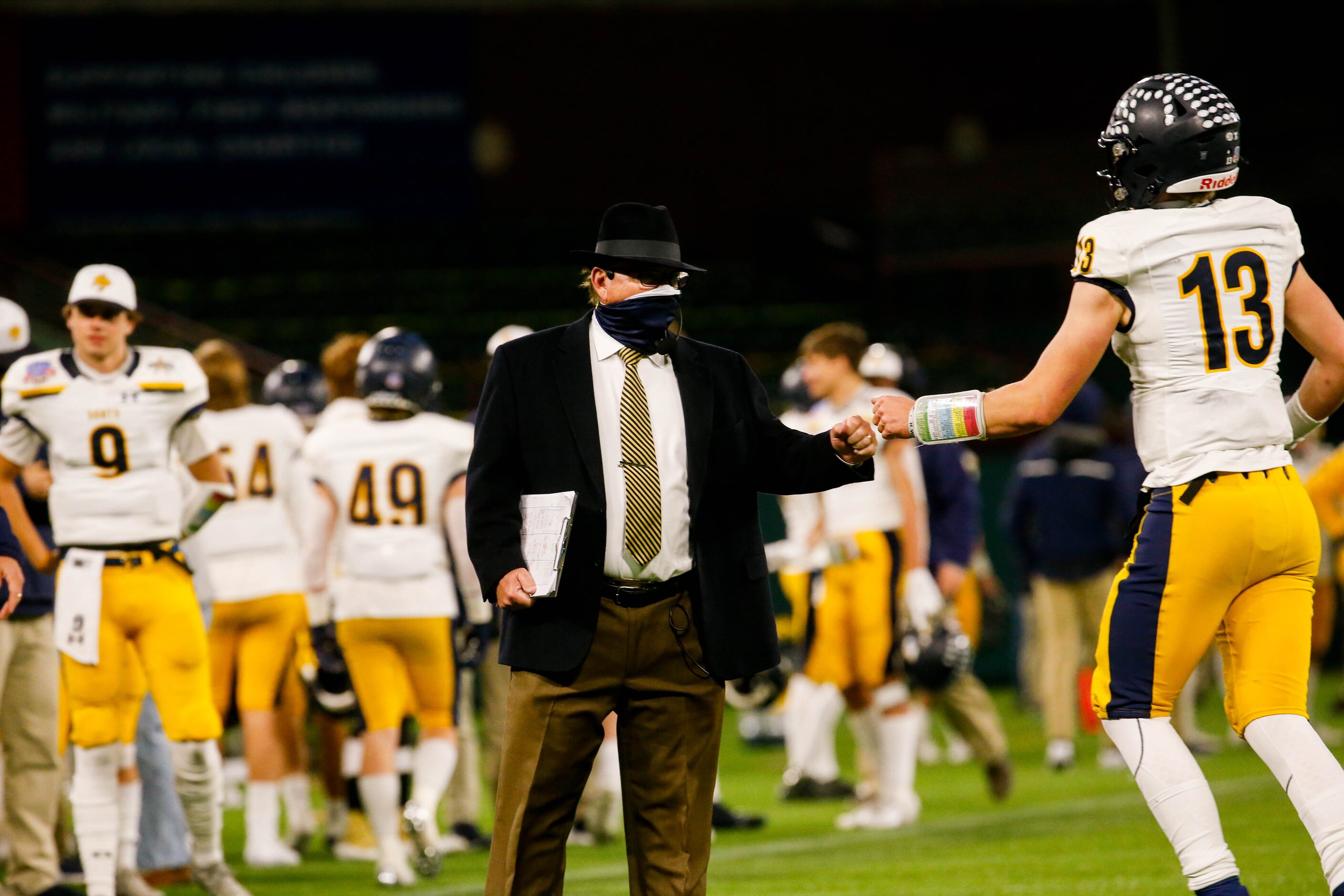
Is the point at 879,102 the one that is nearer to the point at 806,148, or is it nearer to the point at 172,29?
the point at 806,148

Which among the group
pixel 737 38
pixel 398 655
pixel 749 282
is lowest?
pixel 398 655

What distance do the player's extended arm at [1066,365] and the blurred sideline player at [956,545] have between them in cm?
454

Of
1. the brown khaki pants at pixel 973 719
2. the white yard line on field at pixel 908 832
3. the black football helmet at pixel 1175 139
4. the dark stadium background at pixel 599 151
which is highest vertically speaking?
the dark stadium background at pixel 599 151

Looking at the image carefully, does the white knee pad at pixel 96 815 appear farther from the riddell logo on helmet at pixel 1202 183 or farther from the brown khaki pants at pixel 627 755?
the riddell logo on helmet at pixel 1202 183

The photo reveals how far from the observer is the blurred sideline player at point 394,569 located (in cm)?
703

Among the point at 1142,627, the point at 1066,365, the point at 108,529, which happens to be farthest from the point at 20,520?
the point at 1142,627

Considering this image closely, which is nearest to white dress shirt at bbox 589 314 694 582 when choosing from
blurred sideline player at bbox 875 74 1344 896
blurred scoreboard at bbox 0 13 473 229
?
blurred sideline player at bbox 875 74 1344 896

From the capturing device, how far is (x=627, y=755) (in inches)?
174

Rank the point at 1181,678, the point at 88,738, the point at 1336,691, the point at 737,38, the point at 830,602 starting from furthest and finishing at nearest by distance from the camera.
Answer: the point at 737,38
the point at 1336,691
the point at 830,602
the point at 88,738
the point at 1181,678

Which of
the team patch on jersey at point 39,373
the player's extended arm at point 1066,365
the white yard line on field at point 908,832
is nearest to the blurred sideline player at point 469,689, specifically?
the white yard line on field at point 908,832

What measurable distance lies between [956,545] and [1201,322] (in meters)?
5.30

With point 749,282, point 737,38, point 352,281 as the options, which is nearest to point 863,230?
point 749,282

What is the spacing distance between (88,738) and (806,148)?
71.0ft

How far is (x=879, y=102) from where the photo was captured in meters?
26.5
